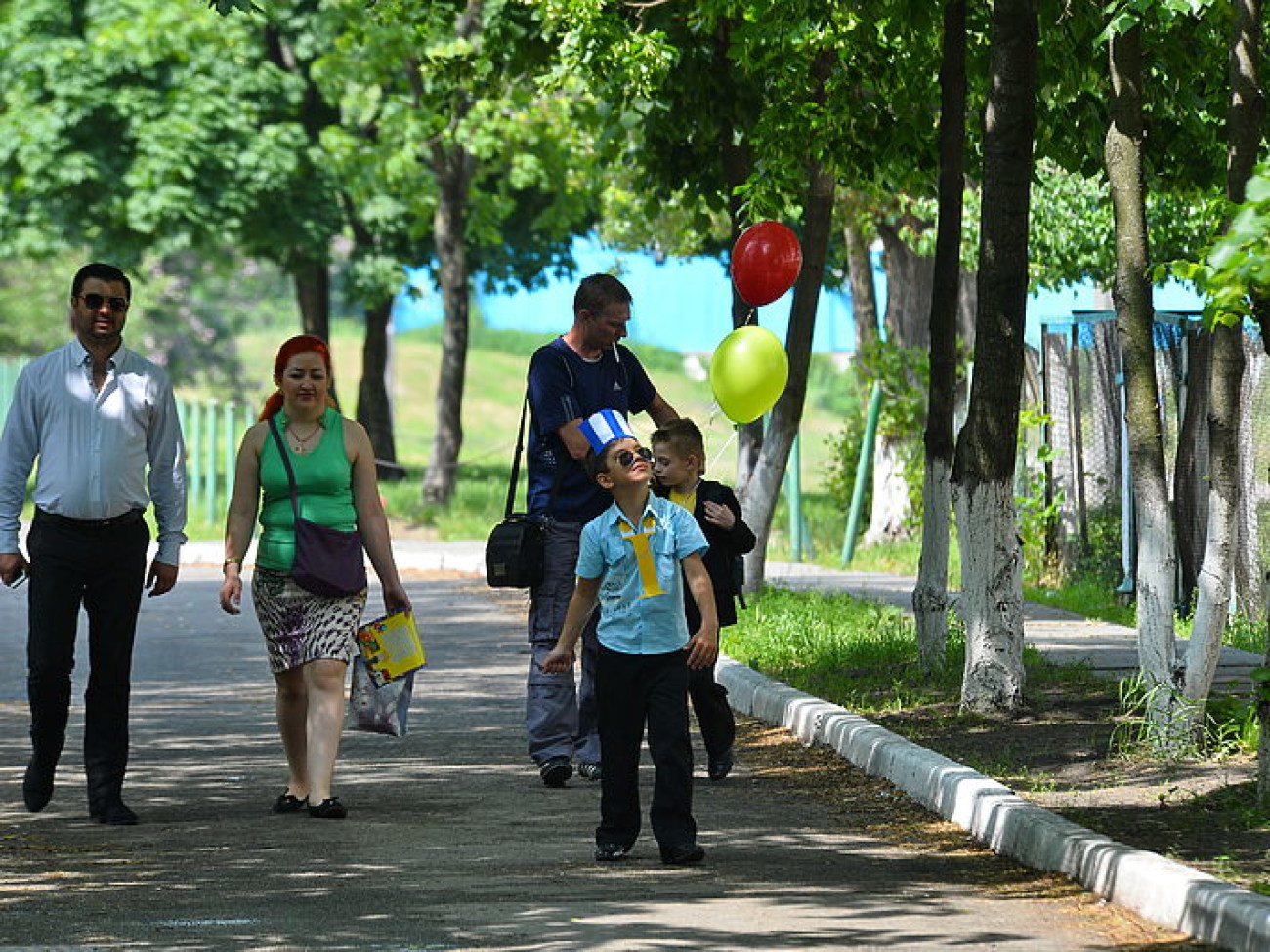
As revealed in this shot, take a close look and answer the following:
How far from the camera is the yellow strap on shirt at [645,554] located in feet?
26.5

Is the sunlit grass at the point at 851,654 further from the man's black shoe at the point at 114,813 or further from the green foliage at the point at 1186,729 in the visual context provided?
the man's black shoe at the point at 114,813

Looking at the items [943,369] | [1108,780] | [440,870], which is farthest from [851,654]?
[440,870]

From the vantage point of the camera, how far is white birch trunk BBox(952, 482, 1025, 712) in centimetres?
1101

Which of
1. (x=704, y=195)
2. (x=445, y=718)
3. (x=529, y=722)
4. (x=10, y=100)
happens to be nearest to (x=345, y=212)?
(x=10, y=100)

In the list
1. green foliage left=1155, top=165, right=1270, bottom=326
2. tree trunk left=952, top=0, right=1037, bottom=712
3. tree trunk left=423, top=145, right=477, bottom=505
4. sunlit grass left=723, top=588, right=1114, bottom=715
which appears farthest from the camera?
tree trunk left=423, top=145, right=477, bottom=505

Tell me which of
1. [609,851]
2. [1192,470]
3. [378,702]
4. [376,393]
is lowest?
[609,851]

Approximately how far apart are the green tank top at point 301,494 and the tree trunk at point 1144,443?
10.2 feet

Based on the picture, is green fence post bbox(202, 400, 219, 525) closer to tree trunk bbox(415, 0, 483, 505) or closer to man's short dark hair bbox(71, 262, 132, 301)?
tree trunk bbox(415, 0, 483, 505)

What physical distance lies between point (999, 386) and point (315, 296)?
29.8m

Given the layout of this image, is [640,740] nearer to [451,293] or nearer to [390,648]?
[390,648]

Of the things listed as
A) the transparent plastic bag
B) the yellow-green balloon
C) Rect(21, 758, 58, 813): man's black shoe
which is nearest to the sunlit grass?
the yellow-green balloon

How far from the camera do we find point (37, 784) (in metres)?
9.15

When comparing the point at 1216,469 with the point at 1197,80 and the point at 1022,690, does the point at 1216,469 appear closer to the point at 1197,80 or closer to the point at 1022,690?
the point at 1022,690

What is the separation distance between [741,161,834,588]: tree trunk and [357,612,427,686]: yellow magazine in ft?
24.5
